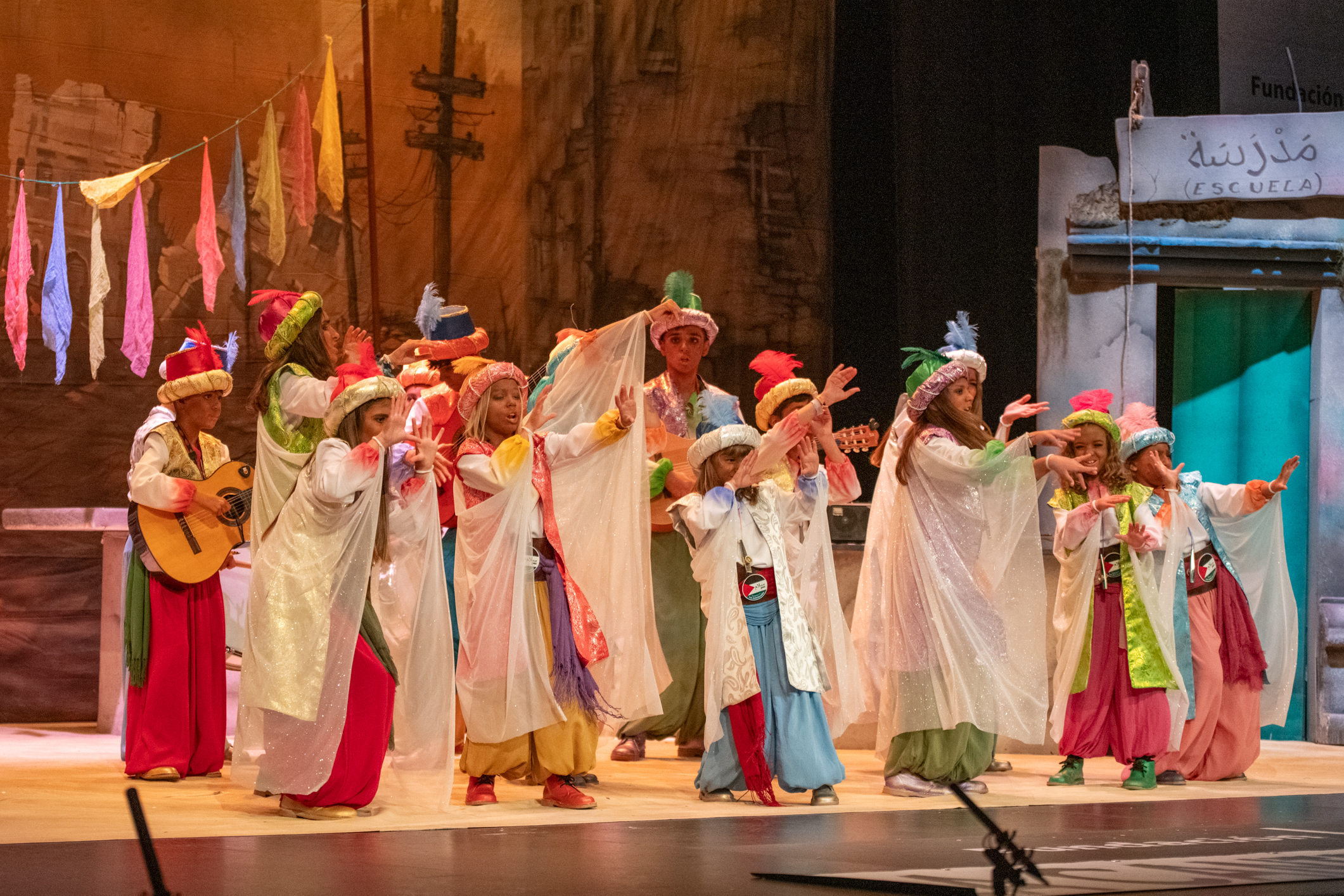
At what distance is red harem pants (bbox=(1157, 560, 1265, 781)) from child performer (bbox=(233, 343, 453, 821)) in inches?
116

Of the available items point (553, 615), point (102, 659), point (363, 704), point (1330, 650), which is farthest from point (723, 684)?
point (1330, 650)

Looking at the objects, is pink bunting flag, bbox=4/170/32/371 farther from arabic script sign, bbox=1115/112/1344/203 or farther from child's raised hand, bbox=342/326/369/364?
arabic script sign, bbox=1115/112/1344/203

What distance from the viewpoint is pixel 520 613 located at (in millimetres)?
5191

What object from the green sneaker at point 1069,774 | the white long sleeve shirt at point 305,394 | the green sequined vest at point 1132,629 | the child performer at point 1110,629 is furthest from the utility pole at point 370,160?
the green sneaker at point 1069,774

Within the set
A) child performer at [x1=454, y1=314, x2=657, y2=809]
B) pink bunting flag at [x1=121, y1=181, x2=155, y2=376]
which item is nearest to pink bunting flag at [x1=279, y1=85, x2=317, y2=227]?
pink bunting flag at [x1=121, y1=181, x2=155, y2=376]

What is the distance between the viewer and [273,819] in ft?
15.4

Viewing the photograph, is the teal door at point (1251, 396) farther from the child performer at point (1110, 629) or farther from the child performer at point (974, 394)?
the child performer at point (974, 394)

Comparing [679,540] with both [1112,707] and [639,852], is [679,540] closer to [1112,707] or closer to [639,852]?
[1112,707]

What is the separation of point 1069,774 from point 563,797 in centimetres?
211

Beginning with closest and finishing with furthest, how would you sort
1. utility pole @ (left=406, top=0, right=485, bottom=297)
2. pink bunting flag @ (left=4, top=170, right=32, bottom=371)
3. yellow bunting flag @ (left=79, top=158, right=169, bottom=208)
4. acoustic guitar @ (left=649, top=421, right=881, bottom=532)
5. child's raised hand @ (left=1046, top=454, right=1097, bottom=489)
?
child's raised hand @ (left=1046, top=454, right=1097, bottom=489) → acoustic guitar @ (left=649, top=421, right=881, bottom=532) → yellow bunting flag @ (left=79, top=158, right=169, bottom=208) → pink bunting flag @ (left=4, top=170, right=32, bottom=371) → utility pole @ (left=406, top=0, right=485, bottom=297)

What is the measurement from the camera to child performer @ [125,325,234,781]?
5883 mm

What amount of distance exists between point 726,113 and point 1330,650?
436cm

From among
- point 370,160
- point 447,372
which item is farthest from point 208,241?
point 447,372

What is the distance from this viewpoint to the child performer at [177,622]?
19.3 feet
